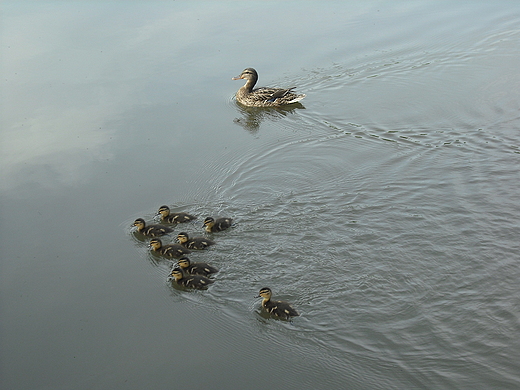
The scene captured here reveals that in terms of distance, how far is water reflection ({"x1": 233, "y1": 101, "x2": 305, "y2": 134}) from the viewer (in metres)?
7.95

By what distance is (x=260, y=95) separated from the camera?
27.5 feet

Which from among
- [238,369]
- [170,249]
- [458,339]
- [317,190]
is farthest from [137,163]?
[458,339]

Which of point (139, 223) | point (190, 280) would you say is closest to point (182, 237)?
point (139, 223)

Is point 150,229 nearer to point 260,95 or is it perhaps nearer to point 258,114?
point 258,114

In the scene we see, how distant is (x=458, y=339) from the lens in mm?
4148

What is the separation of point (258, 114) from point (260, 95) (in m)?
0.31

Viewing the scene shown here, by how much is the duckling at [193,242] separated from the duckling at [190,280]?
39 centimetres

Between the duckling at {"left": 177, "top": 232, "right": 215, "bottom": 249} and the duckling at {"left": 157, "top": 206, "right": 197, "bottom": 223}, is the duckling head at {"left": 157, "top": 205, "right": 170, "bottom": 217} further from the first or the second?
the duckling at {"left": 177, "top": 232, "right": 215, "bottom": 249}

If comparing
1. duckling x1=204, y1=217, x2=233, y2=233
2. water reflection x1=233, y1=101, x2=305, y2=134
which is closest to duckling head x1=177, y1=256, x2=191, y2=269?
duckling x1=204, y1=217, x2=233, y2=233

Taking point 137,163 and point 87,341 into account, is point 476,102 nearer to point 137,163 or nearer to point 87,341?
point 137,163

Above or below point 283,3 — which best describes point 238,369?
below

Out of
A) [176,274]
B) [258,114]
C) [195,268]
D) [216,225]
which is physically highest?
[258,114]

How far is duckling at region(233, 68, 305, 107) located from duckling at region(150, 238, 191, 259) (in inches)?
139

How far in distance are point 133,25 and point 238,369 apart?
8224 millimetres
